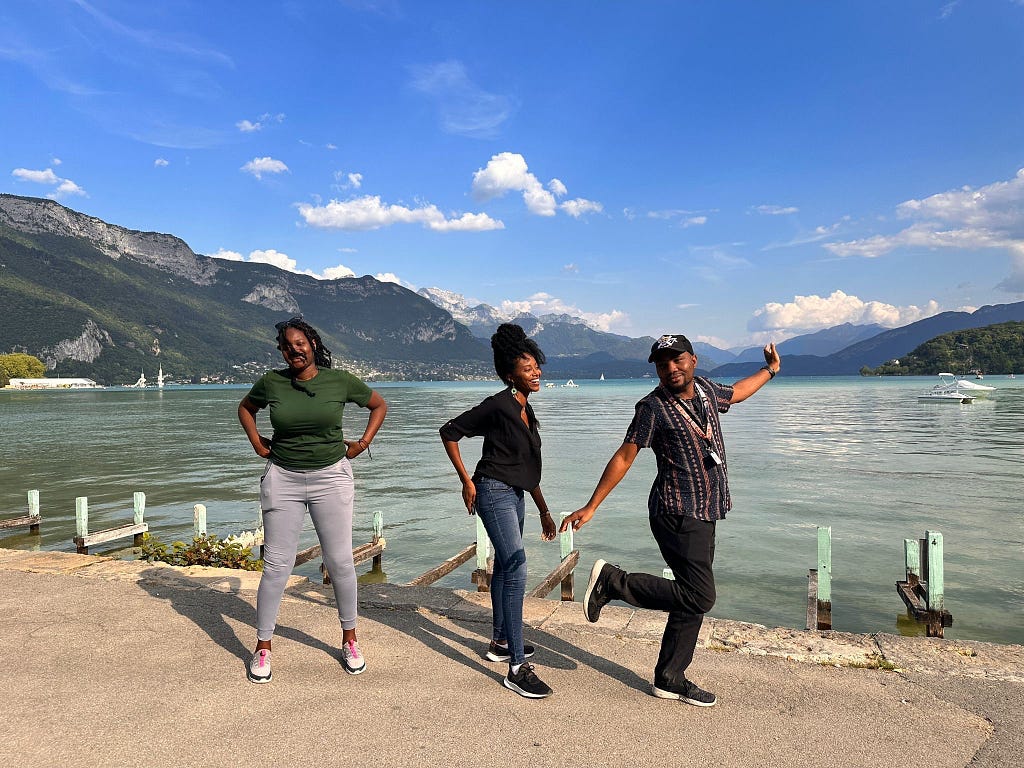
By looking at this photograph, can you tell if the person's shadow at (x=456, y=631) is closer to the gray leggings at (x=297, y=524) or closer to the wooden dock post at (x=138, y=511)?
the gray leggings at (x=297, y=524)

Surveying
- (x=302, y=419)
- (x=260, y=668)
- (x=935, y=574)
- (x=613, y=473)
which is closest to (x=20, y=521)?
(x=260, y=668)

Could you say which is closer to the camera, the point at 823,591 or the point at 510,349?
the point at 510,349

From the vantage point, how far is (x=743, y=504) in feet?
67.5

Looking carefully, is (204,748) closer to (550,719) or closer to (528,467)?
(550,719)

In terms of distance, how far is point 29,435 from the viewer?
4744 cm

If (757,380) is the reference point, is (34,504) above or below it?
below

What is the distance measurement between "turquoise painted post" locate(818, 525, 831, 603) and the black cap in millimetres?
4436

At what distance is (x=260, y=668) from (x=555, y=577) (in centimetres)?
528

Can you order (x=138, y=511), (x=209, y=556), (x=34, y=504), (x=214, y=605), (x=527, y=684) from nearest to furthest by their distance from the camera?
(x=527, y=684)
(x=214, y=605)
(x=209, y=556)
(x=138, y=511)
(x=34, y=504)

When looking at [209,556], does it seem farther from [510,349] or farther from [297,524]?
[510,349]

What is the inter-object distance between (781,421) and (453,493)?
43.5m

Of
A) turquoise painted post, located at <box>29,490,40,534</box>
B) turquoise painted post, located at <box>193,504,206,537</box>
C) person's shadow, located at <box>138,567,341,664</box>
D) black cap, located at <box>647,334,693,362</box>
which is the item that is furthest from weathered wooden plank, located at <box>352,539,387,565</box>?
turquoise painted post, located at <box>29,490,40,534</box>

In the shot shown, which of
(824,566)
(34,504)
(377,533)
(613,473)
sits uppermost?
(613,473)

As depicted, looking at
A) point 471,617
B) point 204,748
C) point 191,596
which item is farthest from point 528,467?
point 191,596
